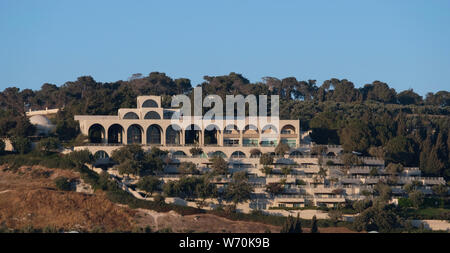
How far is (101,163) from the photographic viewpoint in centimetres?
9169

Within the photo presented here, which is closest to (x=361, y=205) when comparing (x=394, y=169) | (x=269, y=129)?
(x=394, y=169)

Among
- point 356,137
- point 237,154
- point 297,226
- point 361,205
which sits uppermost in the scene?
point 356,137

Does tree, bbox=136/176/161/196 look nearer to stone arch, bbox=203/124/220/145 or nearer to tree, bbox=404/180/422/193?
stone arch, bbox=203/124/220/145

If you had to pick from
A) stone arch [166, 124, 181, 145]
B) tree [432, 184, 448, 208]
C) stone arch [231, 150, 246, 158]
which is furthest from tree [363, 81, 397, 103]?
tree [432, 184, 448, 208]

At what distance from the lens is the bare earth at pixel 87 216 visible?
79000 mm

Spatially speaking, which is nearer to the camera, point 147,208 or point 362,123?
point 147,208

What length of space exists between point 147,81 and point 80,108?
29.9 m

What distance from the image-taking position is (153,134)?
101625 millimetres

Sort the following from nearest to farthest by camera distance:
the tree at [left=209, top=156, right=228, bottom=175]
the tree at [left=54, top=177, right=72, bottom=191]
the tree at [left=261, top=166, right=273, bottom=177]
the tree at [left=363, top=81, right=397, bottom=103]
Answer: the tree at [left=54, top=177, right=72, bottom=191]
the tree at [left=209, top=156, right=228, bottom=175]
the tree at [left=261, top=166, right=273, bottom=177]
the tree at [left=363, top=81, right=397, bottom=103]

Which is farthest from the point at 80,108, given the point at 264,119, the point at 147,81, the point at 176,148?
the point at 147,81

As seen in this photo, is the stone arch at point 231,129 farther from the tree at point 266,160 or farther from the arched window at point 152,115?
the tree at point 266,160

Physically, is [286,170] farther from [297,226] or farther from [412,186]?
[297,226]

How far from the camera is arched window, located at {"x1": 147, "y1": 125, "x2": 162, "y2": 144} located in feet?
332
